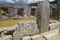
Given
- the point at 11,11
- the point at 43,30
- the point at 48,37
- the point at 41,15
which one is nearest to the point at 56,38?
the point at 48,37

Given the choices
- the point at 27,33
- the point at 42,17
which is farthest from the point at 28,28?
the point at 42,17

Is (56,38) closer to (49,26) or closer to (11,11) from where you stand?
(49,26)

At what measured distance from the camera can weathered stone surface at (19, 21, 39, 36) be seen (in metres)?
5.00

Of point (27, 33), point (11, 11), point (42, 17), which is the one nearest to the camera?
point (27, 33)

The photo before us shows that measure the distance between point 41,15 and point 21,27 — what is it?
1.07 m

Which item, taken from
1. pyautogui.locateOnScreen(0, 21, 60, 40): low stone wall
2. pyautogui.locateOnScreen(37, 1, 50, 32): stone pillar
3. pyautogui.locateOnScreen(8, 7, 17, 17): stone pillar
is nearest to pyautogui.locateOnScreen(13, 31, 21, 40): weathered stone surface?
pyautogui.locateOnScreen(0, 21, 60, 40): low stone wall

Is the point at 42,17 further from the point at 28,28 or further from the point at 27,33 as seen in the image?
the point at 27,33

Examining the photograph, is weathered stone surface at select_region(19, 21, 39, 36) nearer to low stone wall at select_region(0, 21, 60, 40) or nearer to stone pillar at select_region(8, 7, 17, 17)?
low stone wall at select_region(0, 21, 60, 40)

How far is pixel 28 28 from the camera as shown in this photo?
16.7 feet

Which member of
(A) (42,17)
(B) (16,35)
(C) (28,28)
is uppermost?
(A) (42,17)

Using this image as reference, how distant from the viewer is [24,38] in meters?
4.64

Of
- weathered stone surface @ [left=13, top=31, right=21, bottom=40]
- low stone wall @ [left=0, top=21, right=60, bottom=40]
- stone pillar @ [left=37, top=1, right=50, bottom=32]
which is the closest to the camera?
low stone wall @ [left=0, top=21, right=60, bottom=40]

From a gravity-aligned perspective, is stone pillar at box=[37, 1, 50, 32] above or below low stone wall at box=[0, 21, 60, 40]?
above

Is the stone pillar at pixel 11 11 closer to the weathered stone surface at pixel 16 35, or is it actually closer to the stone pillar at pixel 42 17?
the stone pillar at pixel 42 17
